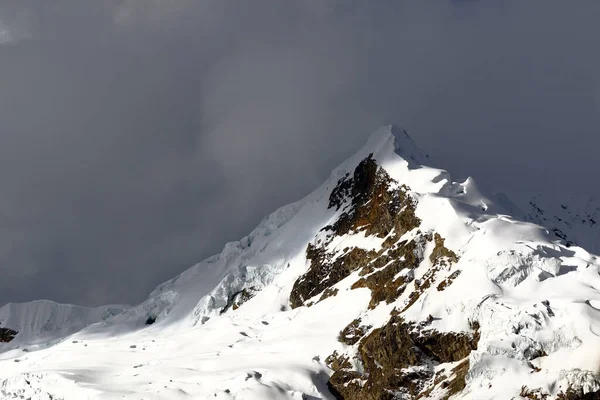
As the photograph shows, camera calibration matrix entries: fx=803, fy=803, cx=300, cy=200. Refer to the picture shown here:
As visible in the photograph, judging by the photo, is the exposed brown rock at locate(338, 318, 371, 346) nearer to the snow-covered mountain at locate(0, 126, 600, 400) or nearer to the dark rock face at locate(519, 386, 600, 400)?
the snow-covered mountain at locate(0, 126, 600, 400)

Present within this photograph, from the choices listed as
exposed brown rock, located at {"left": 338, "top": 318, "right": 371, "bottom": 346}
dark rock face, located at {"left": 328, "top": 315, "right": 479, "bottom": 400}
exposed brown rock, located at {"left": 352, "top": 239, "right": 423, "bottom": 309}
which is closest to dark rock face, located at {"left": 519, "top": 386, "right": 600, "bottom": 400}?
dark rock face, located at {"left": 328, "top": 315, "right": 479, "bottom": 400}

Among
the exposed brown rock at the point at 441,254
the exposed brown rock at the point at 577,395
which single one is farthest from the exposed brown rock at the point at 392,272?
the exposed brown rock at the point at 577,395

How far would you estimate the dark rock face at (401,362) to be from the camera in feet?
459

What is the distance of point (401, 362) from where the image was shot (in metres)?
146

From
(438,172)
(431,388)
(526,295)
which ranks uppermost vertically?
(438,172)

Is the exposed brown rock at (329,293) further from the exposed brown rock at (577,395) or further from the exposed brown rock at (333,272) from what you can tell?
the exposed brown rock at (577,395)

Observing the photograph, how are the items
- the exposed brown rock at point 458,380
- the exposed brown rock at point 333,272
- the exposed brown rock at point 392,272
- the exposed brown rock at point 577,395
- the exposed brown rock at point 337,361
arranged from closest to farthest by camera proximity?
1. the exposed brown rock at point 577,395
2. the exposed brown rock at point 458,380
3. the exposed brown rock at point 337,361
4. the exposed brown rock at point 392,272
5. the exposed brown rock at point 333,272

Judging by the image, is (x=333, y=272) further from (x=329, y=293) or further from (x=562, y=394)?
(x=562, y=394)

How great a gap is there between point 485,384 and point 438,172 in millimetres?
75316

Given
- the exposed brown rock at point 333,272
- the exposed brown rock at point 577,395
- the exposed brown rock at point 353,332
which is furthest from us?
the exposed brown rock at point 333,272

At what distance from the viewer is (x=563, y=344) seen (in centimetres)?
12494

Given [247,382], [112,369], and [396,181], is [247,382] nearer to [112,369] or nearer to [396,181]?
[112,369]

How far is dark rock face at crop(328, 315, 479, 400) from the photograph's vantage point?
13988 cm

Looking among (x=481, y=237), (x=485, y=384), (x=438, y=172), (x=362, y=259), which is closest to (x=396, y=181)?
(x=438, y=172)
